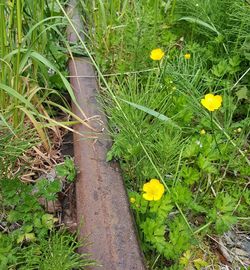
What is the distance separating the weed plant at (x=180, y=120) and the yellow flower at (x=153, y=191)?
0.17ft

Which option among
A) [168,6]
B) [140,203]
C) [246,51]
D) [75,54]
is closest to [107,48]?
[75,54]

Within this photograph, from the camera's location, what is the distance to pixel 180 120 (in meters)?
1.91

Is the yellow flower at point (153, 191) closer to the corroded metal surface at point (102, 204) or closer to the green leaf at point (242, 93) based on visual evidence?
the corroded metal surface at point (102, 204)

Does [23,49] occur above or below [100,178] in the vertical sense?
above

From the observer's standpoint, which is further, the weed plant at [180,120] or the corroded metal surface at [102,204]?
the weed plant at [180,120]

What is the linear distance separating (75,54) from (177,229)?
128cm

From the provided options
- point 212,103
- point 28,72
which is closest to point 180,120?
point 212,103

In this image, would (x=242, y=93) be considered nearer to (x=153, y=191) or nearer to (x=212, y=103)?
(x=212, y=103)

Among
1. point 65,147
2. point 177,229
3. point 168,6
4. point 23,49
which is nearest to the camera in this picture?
point 177,229

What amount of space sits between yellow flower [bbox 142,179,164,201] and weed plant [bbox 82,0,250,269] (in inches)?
2.0

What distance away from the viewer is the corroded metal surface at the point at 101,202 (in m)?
1.31

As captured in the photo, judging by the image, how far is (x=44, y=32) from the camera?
1928 mm

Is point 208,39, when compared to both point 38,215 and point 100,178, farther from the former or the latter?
point 38,215

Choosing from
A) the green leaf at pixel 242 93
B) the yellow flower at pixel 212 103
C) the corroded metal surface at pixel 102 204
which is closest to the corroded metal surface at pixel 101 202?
the corroded metal surface at pixel 102 204
